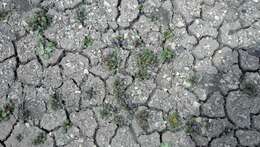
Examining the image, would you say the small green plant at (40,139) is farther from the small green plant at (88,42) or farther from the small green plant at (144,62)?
the small green plant at (144,62)

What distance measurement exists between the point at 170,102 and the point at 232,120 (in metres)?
0.62

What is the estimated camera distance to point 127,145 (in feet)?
15.1

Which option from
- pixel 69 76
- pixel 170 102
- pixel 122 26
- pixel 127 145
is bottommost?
pixel 127 145

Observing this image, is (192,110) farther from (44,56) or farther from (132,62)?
(44,56)

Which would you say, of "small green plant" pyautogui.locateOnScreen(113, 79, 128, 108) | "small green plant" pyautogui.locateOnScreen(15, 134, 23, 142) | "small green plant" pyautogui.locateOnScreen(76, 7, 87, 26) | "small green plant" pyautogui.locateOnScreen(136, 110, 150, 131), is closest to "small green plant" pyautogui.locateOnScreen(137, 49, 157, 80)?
"small green plant" pyautogui.locateOnScreen(113, 79, 128, 108)

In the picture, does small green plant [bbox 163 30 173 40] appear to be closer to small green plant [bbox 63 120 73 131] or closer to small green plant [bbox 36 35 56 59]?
small green plant [bbox 36 35 56 59]

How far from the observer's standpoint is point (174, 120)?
4.65 m

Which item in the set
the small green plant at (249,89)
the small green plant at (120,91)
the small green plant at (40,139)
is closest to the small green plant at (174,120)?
the small green plant at (120,91)

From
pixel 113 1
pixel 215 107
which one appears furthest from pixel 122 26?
pixel 215 107

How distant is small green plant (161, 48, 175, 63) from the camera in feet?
15.9

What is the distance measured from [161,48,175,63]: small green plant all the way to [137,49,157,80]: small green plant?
0.08 meters

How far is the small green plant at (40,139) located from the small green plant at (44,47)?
80 centimetres


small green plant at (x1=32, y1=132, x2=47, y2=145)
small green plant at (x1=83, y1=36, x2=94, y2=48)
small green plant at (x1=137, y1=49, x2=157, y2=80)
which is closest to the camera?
small green plant at (x1=32, y1=132, x2=47, y2=145)

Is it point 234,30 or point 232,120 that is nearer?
point 232,120
